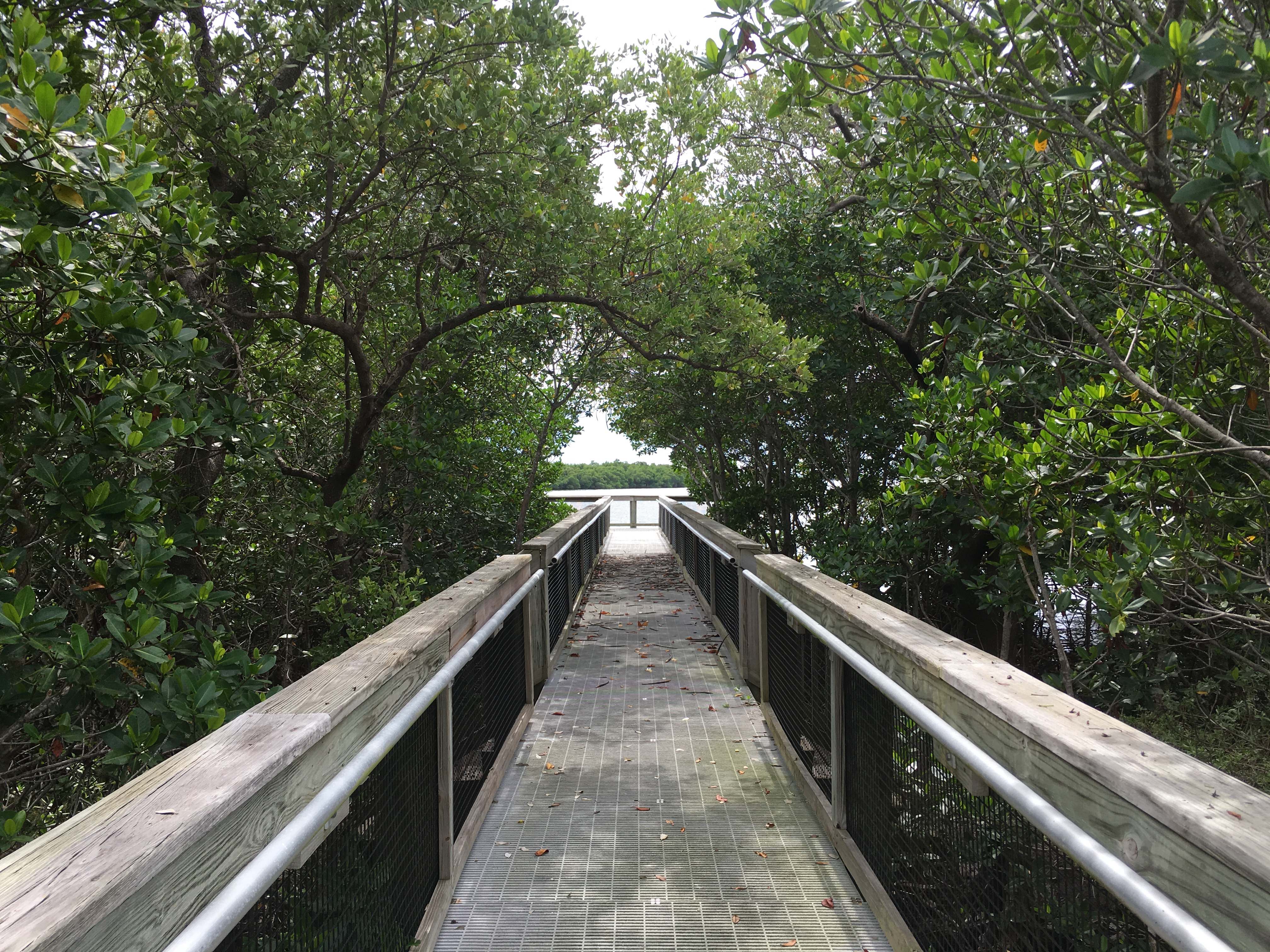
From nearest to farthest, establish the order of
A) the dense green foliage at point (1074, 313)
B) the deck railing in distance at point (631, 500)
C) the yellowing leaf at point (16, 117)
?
the yellowing leaf at point (16, 117) < the dense green foliage at point (1074, 313) < the deck railing in distance at point (631, 500)

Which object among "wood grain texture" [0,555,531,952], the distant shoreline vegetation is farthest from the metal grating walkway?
the distant shoreline vegetation

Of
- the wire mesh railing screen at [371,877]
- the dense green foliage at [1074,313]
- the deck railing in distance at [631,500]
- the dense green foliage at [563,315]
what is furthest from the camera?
the deck railing in distance at [631,500]

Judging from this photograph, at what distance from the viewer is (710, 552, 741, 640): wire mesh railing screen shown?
22.5 feet

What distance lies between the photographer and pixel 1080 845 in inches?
57.7

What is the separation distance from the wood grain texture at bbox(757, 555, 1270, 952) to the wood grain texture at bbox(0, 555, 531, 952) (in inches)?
64.2

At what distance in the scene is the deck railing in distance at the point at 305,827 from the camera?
3.95 ft

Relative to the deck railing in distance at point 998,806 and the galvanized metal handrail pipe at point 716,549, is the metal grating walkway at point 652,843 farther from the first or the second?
the galvanized metal handrail pipe at point 716,549

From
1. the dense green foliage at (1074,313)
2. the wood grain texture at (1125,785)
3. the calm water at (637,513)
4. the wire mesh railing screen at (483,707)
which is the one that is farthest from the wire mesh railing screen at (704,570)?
the calm water at (637,513)

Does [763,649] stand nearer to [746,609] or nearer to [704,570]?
[746,609]

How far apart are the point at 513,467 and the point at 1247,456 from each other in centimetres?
894

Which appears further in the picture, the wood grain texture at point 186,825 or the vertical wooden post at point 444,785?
the vertical wooden post at point 444,785

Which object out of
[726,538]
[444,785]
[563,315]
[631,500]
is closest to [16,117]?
[444,785]

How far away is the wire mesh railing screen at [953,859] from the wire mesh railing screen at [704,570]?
5263mm

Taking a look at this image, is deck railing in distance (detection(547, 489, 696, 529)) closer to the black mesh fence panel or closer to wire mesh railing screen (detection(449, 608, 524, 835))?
the black mesh fence panel
